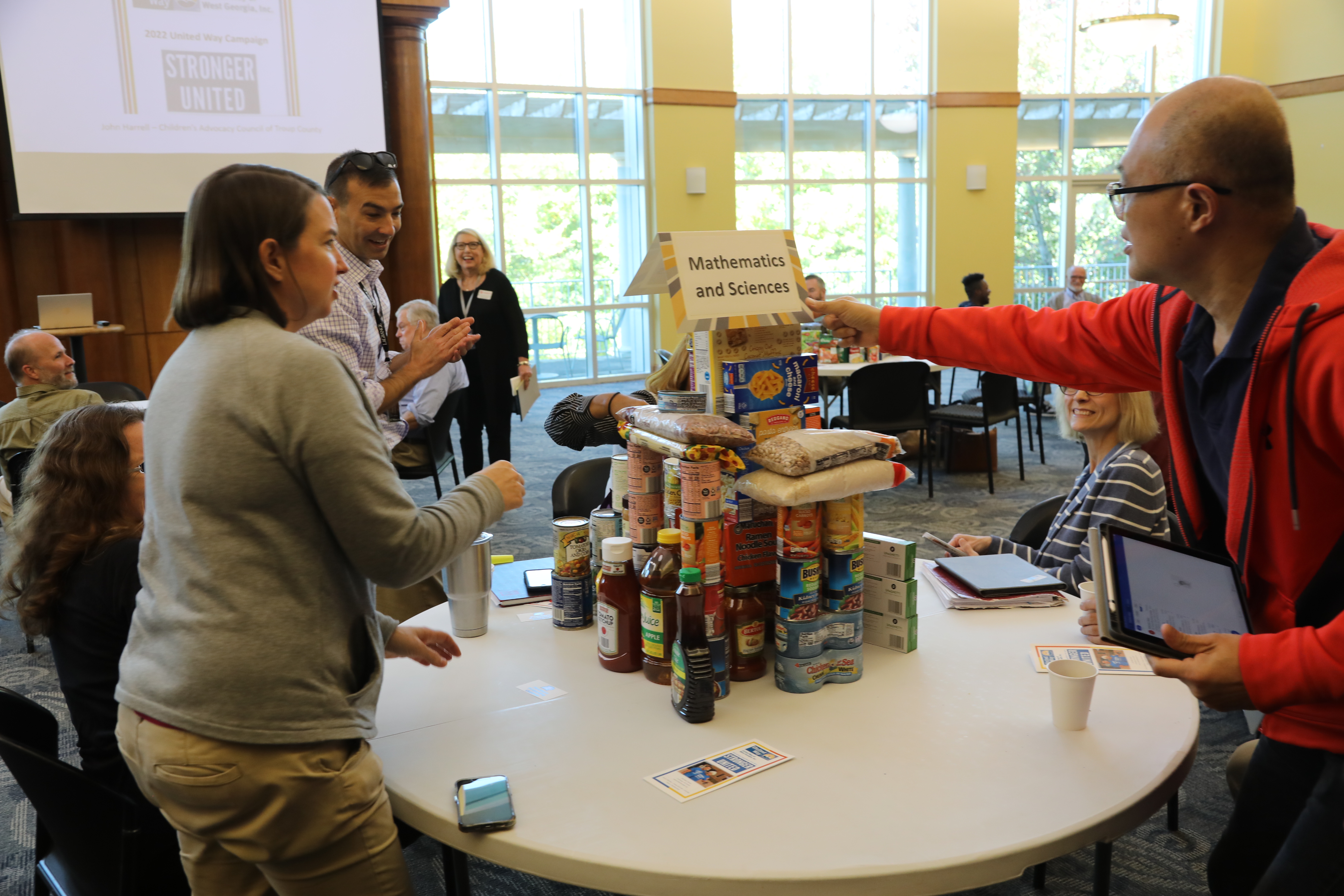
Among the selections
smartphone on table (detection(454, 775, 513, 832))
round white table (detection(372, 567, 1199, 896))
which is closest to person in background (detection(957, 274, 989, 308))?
round white table (detection(372, 567, 1199, 896))

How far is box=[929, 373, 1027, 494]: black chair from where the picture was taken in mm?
6023

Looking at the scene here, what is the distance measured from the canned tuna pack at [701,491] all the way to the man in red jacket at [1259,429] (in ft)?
2.11

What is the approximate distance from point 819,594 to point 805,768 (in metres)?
0.30

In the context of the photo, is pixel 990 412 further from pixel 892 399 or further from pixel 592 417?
pixel 592 417

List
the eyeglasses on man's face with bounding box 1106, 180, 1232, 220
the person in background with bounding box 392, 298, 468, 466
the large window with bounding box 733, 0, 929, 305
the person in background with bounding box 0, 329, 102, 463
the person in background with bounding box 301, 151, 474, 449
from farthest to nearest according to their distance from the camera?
the large window with bounding box 733, 0, 929, 305, the person in background with bounding box 392, 298, 468, 466, the person in background with bounding box 0, 329, 102, 463, the person in background with bounding box 301, 151, 474, 449, the eyeglasses on man's face with bounding box 1106, 180, 1232, 220

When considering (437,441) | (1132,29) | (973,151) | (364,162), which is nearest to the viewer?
(364,162)

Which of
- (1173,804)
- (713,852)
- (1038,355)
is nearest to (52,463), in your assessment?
(713,852)

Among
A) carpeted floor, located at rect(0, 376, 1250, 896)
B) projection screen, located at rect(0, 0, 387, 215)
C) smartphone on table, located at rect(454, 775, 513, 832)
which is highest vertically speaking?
projection screen, located at rect(0, 0, 387, 215)

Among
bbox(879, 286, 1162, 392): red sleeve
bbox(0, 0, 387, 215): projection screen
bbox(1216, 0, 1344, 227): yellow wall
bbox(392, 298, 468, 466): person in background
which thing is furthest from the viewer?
bbox(1216, 0, 1344, 227): yellow wall

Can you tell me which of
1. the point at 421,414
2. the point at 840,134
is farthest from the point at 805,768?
the point at 840,134

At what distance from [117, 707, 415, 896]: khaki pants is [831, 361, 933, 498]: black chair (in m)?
4.77

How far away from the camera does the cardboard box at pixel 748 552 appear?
1542 millimetres

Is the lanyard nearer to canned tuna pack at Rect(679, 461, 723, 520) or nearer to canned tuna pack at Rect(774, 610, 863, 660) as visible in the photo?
canned tuna pack at Rect(679, 461, 723, 520)

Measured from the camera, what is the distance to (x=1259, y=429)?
1294mm
